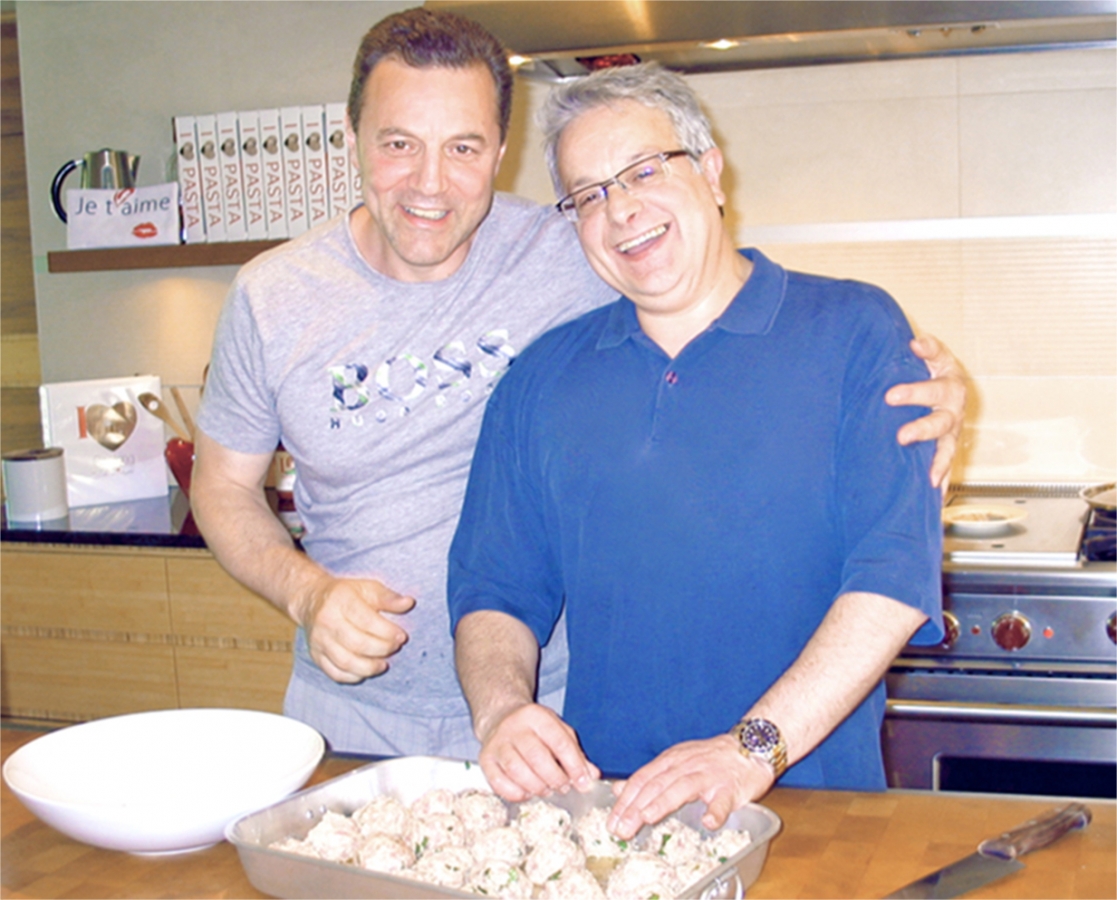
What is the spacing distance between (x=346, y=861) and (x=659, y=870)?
0.26m

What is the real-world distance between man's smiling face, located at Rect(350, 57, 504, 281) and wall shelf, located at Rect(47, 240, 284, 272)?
4.88ft

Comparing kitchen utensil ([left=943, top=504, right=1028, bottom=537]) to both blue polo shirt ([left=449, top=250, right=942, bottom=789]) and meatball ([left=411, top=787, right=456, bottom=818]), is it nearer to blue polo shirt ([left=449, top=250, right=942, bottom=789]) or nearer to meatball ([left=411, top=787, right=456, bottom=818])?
blue polo shirt ([left=449, top=250, right=942, bottom=789])

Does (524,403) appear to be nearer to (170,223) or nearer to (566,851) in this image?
(566,851)

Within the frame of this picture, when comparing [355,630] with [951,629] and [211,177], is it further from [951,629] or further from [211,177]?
[211,177]

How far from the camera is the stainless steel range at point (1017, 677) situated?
218cm

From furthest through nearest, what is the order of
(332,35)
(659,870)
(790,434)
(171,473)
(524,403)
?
1. (171,473)
2. (332,35)
3. (524,403)
4. (790,434)
5. (659,870)

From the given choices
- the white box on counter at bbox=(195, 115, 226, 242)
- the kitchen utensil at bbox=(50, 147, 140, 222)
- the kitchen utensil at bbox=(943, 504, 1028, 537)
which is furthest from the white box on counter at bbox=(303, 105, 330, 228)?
the kitchen utensil at bbox=(943, 504, 1028, 537)

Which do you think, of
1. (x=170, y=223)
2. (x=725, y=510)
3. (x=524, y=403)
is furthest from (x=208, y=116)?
(x=725, y=510)

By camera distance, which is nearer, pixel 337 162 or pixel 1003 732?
pixel 1003 732

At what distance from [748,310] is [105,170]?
222 cm

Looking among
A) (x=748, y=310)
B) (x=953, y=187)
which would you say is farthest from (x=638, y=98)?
(x=953, y=187)

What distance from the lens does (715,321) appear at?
1.41 meters

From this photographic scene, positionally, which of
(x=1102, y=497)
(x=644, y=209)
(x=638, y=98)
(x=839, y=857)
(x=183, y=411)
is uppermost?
(x=638, y=98)

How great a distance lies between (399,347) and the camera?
1.59 meters
